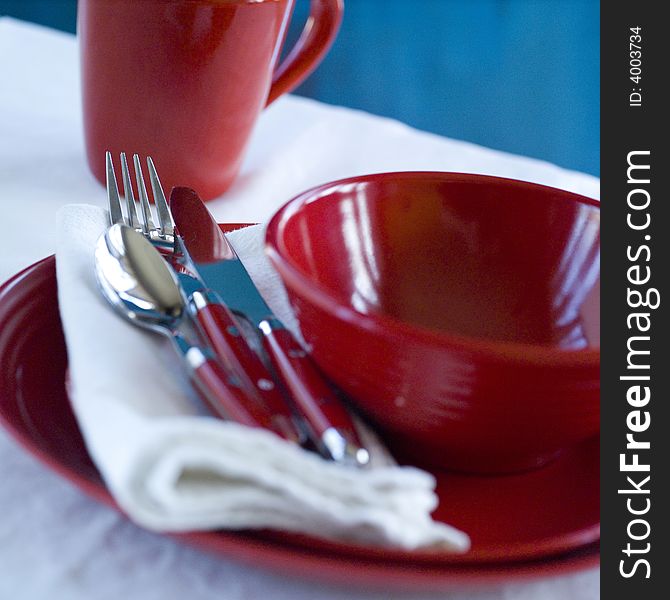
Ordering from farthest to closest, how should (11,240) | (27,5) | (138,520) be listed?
(27,5)
(11,240)
(138,520)

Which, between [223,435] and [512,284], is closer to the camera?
[223,435]

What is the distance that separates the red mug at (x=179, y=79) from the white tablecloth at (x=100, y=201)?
4 centimetres

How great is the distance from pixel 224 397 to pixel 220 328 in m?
0.04

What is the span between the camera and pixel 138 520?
23 centimetres

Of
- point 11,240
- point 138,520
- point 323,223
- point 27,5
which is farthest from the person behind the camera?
point 27,5

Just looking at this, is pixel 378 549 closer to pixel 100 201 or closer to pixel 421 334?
pixel 421 334

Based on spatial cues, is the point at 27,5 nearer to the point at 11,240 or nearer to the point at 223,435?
the point at 11,240

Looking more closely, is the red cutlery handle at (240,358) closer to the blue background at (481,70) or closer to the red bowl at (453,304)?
the red bowl at (453,304)

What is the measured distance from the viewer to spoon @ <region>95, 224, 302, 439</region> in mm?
280

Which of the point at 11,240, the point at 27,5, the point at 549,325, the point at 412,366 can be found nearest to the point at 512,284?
the point at 549,325

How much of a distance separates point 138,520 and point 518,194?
0.24 m

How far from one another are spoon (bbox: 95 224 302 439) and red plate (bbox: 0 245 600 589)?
0.11 ft

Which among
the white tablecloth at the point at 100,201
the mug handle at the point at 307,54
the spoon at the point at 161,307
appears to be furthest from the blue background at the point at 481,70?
the spoon at the point at 161,307

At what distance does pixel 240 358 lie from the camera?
307 mm
